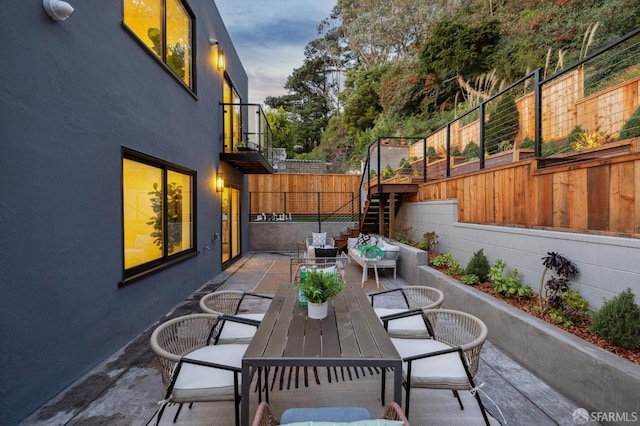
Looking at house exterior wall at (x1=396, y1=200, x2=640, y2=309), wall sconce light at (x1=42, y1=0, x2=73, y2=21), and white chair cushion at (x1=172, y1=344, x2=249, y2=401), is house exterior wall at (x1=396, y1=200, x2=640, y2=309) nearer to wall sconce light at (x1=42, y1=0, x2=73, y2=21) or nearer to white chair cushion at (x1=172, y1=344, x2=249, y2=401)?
white chair cushion at (x1=172, y1=344, x2=249, y2=401)

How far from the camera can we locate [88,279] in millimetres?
2951

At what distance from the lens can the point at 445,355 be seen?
2.27 meters

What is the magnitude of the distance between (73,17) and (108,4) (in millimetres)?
733

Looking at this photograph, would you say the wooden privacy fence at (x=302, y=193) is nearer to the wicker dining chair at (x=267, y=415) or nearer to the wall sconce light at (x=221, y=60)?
the wall sconce light at (x=221, y=60)

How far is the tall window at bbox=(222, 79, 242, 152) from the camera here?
7.79 metres

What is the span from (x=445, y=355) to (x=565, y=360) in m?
1.00

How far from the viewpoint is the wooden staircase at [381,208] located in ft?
25.0

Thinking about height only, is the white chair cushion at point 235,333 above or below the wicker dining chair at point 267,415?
below

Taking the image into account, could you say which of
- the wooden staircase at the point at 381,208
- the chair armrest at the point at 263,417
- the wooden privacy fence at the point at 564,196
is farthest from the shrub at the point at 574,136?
the chair armrest at the point at 263,417

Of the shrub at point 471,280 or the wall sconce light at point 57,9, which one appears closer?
the wall sconce light at point 57,9

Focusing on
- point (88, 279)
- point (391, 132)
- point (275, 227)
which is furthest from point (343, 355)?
point (391, 132)

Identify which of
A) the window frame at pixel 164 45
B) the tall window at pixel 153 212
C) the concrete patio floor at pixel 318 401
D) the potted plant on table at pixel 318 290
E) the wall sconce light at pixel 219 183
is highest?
the window frame at pixel 164 45

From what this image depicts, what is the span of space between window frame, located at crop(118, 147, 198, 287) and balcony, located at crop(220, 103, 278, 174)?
5.97 ft

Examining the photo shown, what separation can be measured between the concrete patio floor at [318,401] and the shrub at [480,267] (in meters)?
1.47
